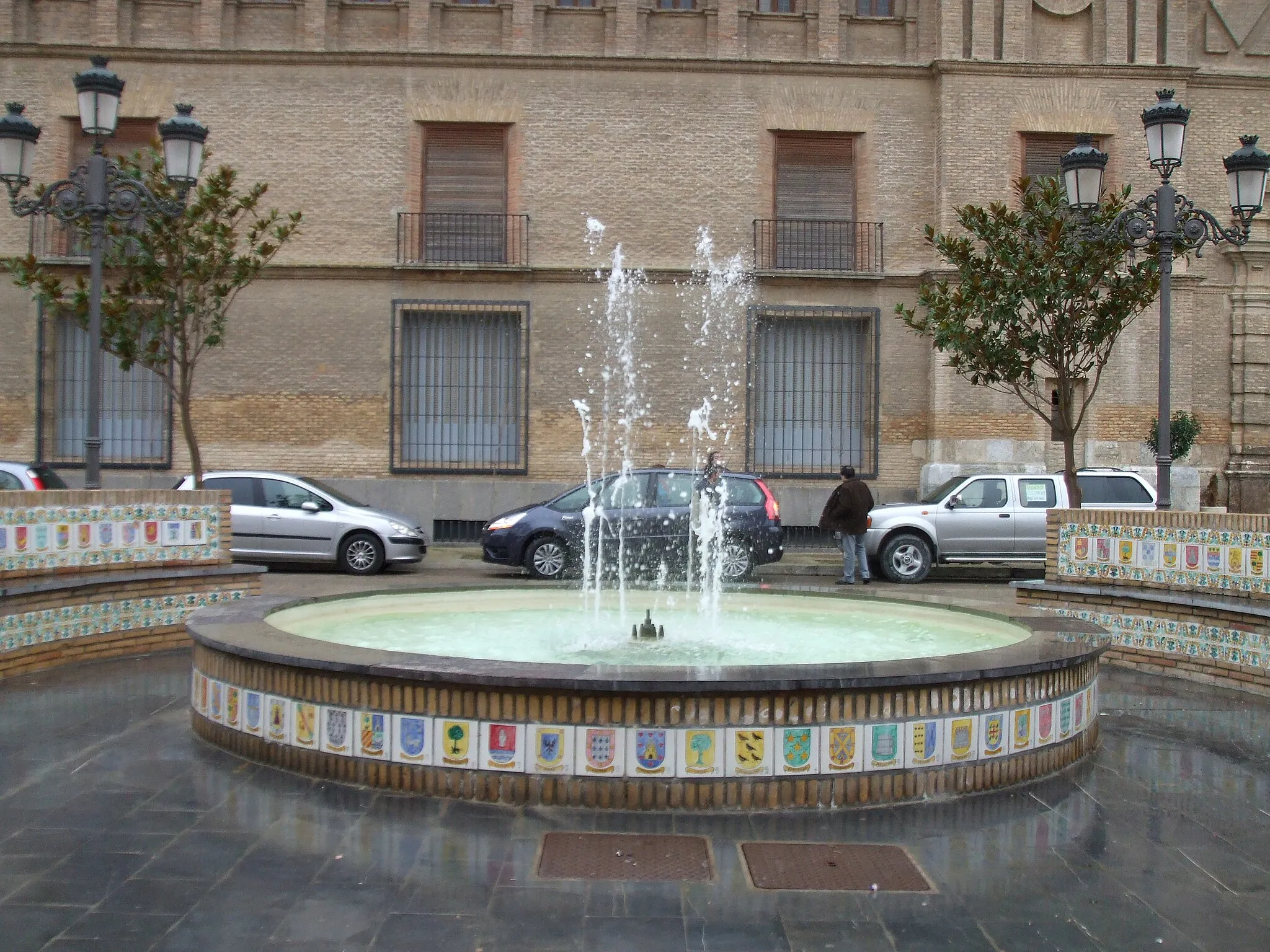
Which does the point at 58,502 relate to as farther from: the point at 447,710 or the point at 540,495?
the point at 540,495

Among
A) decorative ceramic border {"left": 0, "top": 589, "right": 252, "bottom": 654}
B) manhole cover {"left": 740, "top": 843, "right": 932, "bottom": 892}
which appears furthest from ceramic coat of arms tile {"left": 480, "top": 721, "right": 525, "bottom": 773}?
decorative ceramic border {"left": 0, "top": 589, "right": 252, "bottom": 654}

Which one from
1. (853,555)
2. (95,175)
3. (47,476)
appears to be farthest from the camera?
(853,555)

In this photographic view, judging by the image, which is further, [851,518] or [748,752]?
[851,518]

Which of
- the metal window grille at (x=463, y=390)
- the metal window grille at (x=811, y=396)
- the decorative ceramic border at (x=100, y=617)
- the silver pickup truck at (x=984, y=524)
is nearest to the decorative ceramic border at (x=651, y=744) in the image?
the decorative ceramic border at (x=100, y=617)

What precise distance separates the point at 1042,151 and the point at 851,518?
8.77 metres

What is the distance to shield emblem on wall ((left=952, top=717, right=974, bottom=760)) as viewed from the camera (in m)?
5.49

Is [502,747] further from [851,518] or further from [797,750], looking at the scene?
[851,518]

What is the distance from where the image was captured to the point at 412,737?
5.36 meters

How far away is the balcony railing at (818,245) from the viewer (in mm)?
21328

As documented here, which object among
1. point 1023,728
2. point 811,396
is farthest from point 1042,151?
point 1023,728

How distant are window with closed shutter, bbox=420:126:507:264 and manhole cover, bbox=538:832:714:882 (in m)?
17.3

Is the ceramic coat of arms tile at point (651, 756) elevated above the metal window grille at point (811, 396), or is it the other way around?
the metal window grille at point (811, 396)

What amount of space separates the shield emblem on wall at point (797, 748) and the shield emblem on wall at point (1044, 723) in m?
1.29

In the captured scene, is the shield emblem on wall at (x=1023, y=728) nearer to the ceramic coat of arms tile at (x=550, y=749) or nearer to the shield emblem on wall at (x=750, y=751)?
the shield emblem on wall at (x=750, y=751)
